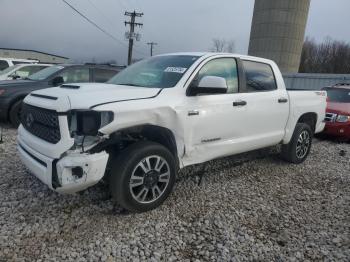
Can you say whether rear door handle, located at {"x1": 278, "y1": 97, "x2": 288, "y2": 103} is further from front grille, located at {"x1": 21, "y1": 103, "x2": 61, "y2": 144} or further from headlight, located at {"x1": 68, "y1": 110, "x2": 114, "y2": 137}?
front grille, located at {"x1": 21, "y1": 103, "x2": 61, "y2": 144}

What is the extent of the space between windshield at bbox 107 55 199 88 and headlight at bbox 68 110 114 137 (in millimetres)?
1022

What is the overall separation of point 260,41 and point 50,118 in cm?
3545

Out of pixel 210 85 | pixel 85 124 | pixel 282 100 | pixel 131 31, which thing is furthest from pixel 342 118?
pixel 131 31

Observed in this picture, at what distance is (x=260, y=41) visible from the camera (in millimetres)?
35594

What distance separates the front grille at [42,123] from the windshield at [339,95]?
8.28 m

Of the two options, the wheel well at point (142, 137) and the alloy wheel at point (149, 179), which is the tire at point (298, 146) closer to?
the wheel well at point (142, 137)

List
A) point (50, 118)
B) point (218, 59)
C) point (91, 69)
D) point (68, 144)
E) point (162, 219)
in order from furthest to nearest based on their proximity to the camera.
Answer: point (91, 69)
point (218, 59)
point (162, 219)
point (50, 118)
point (68, 144)

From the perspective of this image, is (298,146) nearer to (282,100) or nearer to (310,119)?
(310,119)

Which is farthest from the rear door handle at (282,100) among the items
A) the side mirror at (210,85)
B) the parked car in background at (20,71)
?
the parked car in background at (20,71)

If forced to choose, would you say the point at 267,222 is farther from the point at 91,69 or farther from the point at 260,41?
the point at 260,41

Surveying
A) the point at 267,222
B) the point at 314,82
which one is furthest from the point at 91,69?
the point at 314,82

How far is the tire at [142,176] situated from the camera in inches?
129

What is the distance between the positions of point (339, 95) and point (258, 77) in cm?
569

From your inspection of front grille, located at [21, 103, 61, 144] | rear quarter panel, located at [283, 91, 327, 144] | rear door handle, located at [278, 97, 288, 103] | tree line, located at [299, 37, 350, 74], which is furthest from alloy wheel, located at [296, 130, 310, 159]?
tree line, located at [299, 37, 350, 74]
